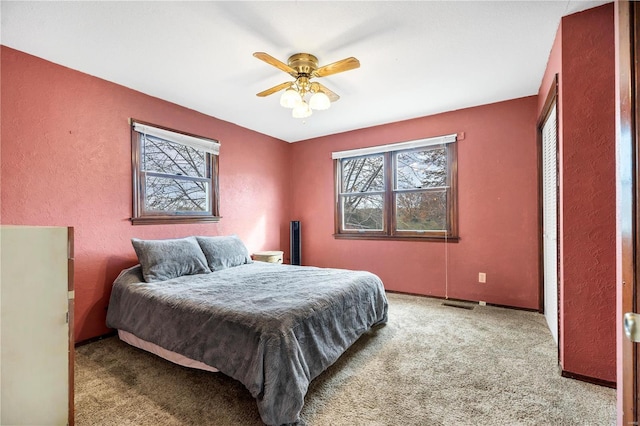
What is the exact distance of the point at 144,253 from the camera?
271 cm

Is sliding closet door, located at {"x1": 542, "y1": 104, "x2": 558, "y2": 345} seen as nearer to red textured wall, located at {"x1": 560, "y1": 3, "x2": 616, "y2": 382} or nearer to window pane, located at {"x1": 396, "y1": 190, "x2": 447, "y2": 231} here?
red textured wall, located at {"x1": 560, "y1": 3, "x2": 616, "y2": 382}

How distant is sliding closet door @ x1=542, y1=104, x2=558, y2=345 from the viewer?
8.29ft

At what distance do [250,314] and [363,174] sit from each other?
3.15 m

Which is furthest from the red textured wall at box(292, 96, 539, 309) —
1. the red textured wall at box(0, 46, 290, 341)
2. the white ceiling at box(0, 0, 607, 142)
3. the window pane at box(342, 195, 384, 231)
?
the red textured wall at box(0, 46, 290, 341)

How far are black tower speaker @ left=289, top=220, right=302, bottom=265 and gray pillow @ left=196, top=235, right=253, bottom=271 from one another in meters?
1.22

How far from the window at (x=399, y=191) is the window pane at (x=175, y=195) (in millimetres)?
2010

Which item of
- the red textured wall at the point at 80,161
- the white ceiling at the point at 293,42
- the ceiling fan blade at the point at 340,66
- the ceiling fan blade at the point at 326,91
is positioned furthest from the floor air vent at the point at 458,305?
the red textured wall at the point at 80,161

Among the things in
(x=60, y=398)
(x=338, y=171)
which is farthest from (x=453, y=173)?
(x=60, y=398)

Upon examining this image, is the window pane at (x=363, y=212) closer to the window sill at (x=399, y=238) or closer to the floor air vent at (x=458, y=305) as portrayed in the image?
the window sill at (x=399, y=238)

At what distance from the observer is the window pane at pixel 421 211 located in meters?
3.88

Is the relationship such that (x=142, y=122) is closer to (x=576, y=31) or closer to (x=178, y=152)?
(x=178, y=152)

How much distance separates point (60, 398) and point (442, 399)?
1916 millimetres

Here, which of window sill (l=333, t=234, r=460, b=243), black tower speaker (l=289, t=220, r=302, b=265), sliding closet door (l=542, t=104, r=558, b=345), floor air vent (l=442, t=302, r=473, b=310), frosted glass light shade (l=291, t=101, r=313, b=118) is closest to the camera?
frosted glass light shade (l=291, t=101, r=313, b=118)

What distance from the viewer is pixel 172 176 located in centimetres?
339
